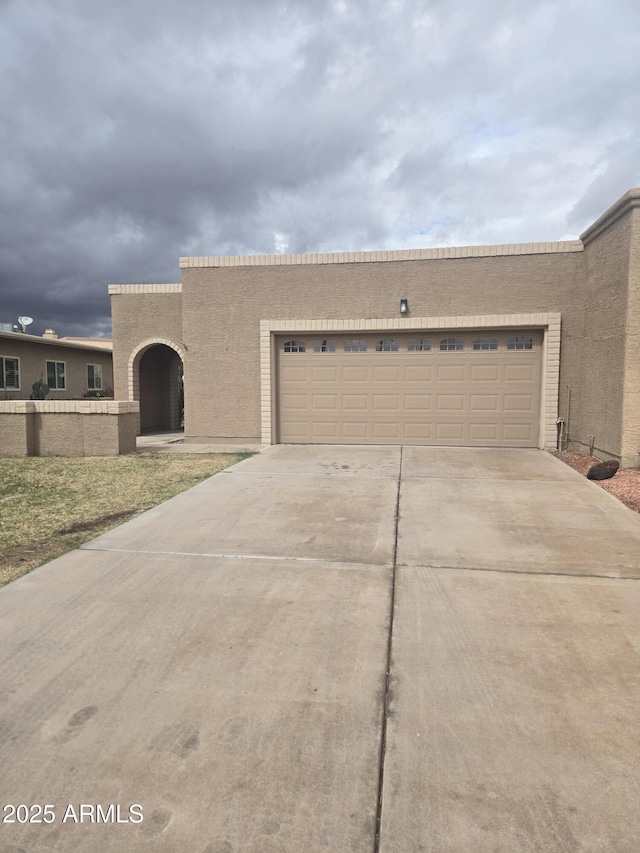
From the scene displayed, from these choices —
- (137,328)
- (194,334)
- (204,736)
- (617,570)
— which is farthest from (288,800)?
(137,328)

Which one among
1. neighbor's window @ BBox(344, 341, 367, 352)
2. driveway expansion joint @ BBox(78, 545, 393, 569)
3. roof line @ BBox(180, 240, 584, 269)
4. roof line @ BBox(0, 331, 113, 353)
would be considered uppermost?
roof line @ BBox(180, 240, 584, 269)

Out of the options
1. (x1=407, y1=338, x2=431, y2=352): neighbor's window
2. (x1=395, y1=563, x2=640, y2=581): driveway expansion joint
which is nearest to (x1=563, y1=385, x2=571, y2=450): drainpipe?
(x1=407, y1=338, x2=431, y2=352): neighbor's window

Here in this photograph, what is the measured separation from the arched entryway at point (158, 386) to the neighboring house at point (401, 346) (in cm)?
332

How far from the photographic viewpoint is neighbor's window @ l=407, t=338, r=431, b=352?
12.3m

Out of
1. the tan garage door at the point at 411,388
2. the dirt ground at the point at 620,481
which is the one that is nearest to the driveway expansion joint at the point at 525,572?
the dirt ground at the point at 620,481

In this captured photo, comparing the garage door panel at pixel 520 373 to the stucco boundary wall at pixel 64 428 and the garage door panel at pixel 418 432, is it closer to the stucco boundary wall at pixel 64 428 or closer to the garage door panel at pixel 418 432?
the garage door panel at pixel 418 432

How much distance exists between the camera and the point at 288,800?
213cm

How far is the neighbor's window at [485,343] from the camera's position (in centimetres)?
1206

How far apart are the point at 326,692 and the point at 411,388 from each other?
10.0m

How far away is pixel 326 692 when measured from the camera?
283 cm

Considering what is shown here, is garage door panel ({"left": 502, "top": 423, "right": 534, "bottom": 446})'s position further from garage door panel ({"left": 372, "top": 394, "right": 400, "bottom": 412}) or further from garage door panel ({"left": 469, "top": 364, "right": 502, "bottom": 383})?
garage door panel ({"left": 372, "top": 394, "right": 400, "bottom": 412})

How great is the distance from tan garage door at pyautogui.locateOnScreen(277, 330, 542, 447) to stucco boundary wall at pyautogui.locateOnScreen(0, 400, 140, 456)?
365 cm

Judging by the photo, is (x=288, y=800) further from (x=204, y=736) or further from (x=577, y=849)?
(x=577, y=849)

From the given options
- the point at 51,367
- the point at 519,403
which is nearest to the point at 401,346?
the point at 519,403
